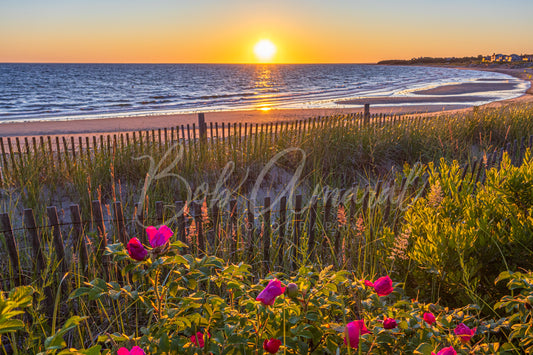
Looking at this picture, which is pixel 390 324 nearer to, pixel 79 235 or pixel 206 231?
pixel 206 231

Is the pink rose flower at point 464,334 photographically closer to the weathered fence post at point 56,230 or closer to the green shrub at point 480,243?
the green shrub at point 480,243

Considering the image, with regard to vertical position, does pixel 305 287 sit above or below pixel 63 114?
above

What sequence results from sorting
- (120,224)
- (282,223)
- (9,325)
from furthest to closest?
(282,223) < (120,224) < (9,325)

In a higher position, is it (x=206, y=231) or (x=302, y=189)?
(x=206, y=231)

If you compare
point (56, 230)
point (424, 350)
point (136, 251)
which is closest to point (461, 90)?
point (56, 230)

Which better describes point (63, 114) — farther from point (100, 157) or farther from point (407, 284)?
point (407, 284)

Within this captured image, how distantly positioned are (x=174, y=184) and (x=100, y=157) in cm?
128

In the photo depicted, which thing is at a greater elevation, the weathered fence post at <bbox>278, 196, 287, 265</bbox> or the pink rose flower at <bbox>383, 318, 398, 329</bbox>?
the pink rose flower at <bbox>383, 318, 398, 329</bbox>

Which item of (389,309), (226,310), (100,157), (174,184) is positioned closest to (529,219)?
(389,309)

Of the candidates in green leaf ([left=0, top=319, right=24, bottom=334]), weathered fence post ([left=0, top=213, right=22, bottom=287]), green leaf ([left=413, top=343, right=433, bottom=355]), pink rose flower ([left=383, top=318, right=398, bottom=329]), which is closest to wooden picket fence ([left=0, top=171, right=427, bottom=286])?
weathered fence post ([left=0, top=213, right=22, bottom=287])

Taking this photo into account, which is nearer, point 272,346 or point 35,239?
point 272,346

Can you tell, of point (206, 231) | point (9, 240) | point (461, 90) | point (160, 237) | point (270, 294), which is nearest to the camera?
point (270, 294)

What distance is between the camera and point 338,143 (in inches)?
266

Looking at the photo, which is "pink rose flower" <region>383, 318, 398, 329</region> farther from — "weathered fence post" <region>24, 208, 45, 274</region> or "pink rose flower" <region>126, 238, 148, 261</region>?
"weathered fence post" <region>24, 208, 45, 274</region>
